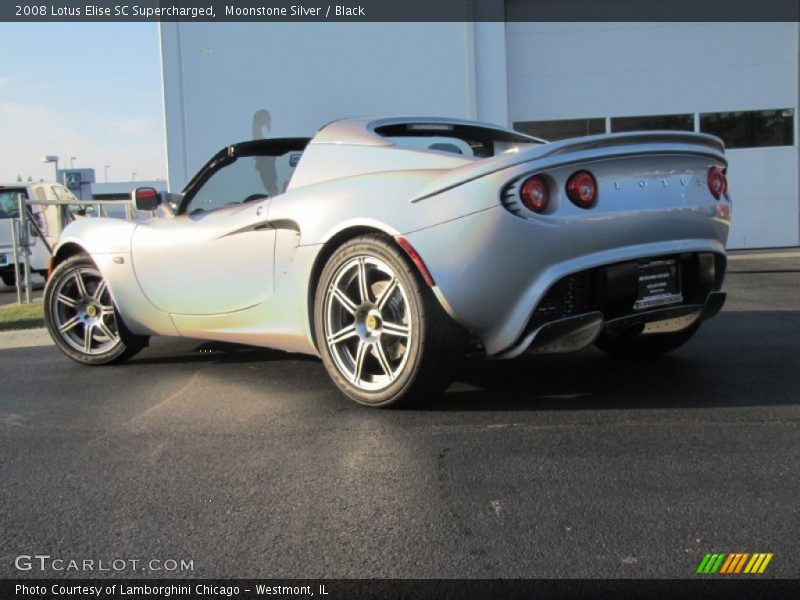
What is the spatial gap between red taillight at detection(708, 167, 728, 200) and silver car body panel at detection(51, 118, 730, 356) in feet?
0.12

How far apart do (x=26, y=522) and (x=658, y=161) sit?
9.22 ft

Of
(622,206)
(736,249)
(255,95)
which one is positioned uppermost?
(255,95)

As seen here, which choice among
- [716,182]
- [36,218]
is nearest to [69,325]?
[716,182]

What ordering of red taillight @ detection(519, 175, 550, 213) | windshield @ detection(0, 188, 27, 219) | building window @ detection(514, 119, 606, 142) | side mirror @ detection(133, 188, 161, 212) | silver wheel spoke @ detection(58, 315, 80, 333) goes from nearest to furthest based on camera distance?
red taillight @ detection(519, 175, 550, 213) → side mirror @ detection(133, 188, 161, 212) → silver wheel spoke @ detection(58, 315, 80, 333) → building window @ detection(514, 119, 606, 142) → windshield @ detection(0, 188, 27, 219)

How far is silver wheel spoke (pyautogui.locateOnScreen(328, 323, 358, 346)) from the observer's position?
359cm

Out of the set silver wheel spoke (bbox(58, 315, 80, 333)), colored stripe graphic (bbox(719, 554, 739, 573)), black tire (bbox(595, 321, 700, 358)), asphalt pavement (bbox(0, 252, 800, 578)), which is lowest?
colored stripe graphic (bbox(719, 554, 739, 573))

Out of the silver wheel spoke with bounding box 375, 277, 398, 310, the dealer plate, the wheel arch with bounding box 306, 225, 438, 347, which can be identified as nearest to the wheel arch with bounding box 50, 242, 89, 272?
the wheel arch with bounding box 306, 225, 438, 347

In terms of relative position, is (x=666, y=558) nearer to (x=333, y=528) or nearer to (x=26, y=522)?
(x=333, y=528)

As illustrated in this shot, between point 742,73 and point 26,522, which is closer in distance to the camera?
point 26,522

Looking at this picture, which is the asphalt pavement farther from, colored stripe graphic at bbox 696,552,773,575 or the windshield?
the windshield

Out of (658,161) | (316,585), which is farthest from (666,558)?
(658,161)

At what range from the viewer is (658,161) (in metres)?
3.40

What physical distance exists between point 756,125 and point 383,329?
450 inches

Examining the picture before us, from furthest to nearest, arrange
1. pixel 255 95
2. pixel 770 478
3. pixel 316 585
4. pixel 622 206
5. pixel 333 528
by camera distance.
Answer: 1. pixel 255 95
2. pixel 622 206
3. pixel 770 478
4. pixel 333 528
5. pixel 316 585
